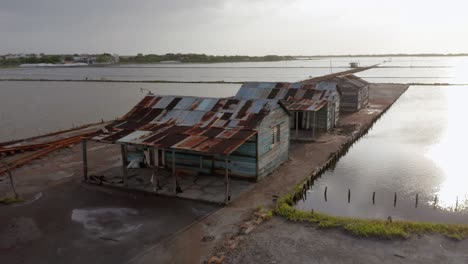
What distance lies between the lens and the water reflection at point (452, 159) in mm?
18984

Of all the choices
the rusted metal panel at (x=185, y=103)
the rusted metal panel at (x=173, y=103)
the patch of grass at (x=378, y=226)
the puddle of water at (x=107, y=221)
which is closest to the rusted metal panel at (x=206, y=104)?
the rusted metal panel at (x=185, y=103)

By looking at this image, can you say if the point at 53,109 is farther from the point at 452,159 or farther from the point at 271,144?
the point at 452,159

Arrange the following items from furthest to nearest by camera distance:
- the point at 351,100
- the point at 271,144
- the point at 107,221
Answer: the point at 351,100
the point at 271,144
the point at 107,221

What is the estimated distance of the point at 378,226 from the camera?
1448 cm

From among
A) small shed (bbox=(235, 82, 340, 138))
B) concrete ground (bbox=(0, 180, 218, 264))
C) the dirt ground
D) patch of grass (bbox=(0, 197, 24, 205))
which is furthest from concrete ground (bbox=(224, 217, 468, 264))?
small shed (bbox=(235, 82, 340, 138))

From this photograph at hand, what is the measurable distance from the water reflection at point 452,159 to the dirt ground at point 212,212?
6433 millimetres

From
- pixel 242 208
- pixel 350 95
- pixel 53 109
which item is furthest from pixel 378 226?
pixel 53 109

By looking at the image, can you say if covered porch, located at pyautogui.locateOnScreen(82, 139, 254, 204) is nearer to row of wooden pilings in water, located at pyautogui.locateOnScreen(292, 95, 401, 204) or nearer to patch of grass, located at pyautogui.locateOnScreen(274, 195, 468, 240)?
row of wooden pilings in water, located at pyautogui.locateOnScreen(292, 95, 401, 204)

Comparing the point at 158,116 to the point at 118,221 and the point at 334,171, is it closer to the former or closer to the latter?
the point at 118,221

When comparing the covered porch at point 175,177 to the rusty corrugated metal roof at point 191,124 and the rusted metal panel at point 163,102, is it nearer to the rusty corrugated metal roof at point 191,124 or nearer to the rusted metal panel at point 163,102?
the rusty corrugated metal roof at point 191,124

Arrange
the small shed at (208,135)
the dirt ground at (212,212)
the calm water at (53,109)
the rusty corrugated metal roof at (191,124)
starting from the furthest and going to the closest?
the calm water at (53,109)
the small shed at (208,135)
the rusty corrugated metal roof at (191,124)
the dirt ground at (212,212)

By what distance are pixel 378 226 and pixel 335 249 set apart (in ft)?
7.66

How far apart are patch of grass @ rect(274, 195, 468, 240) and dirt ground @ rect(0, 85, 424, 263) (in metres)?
Answer: 2.02

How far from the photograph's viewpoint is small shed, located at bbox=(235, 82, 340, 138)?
3266 centimetres
